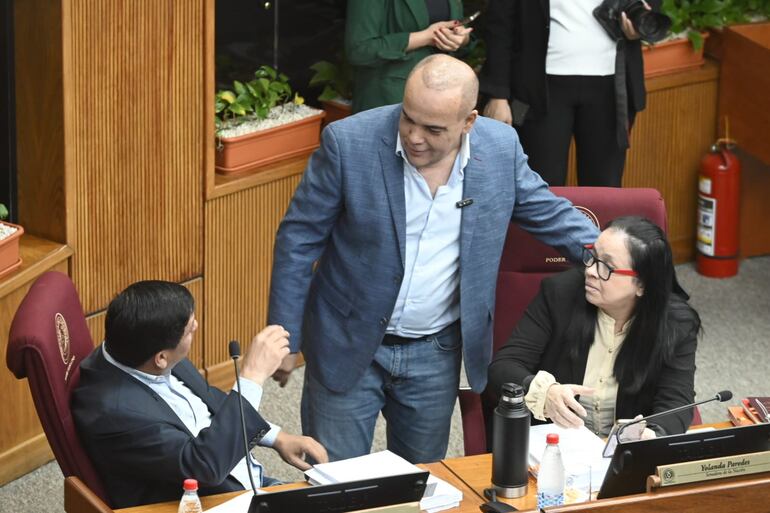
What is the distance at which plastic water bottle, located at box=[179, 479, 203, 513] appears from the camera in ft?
9.07

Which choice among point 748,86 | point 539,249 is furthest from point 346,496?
point 748,86

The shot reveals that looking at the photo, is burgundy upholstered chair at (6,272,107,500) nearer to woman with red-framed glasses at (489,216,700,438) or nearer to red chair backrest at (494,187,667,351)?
woman with red-framed glasses at (489,216,700,438)

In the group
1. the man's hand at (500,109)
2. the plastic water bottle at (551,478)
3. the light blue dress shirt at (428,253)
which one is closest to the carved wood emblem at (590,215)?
the light blue dress shirt at (428,253)

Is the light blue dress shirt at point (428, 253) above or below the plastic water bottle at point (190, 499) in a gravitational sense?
above

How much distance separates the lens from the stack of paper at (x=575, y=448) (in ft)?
10.0

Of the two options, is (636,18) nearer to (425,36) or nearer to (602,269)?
(425,36)

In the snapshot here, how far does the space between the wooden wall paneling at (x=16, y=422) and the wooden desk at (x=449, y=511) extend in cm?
143

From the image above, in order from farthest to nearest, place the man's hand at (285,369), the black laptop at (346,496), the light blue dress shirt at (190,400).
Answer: the man's hand at (285,369), the light blue dress shirt at (190,400), the black laptop at (346,496)

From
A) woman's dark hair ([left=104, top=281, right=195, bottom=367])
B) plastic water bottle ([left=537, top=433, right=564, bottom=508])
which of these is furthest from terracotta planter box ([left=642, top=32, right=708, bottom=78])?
woman's dark hair ([left=104, top=281, right=195, bottom=367])

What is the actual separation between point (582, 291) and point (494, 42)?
1.70 metres

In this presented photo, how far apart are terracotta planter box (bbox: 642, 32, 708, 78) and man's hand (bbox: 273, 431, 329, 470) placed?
3152mm

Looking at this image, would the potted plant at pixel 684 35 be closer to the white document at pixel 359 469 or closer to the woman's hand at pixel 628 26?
the woman's hand at pixel 628 26

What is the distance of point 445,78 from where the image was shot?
10.3ft

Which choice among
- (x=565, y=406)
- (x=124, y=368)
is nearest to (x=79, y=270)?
(x=124, y=368)
